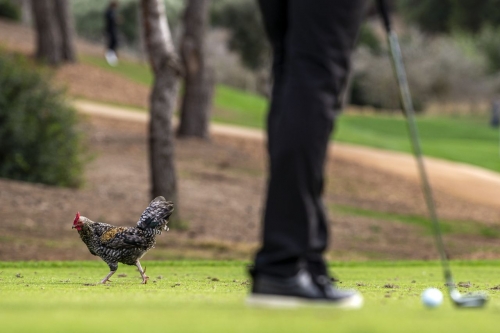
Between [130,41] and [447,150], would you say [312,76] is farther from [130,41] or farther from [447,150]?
[130,41]

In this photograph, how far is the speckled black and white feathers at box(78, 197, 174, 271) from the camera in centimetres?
655

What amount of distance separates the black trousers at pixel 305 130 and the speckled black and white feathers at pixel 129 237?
2.59 m

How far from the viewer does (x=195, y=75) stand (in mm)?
26766

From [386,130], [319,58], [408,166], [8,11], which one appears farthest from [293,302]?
[8,11]

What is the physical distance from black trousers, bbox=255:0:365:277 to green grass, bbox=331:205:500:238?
15.9m

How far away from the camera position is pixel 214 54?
6469 centimetres

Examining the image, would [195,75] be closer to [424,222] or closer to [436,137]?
[424,222]

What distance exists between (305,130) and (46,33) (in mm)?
33597

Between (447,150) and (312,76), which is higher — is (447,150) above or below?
above

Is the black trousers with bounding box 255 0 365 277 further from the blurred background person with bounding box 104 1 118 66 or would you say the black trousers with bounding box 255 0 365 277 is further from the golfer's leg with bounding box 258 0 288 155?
the blurred background person with bounding box 104 1 118 66

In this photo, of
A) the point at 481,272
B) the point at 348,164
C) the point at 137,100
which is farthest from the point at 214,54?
the point at 481,272

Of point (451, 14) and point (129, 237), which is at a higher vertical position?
point (451, 14)

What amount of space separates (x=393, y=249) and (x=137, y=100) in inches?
858

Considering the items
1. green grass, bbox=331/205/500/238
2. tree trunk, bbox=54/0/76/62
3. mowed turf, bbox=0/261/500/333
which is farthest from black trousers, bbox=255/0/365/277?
tree trunk, bbox=54/0/76/62
